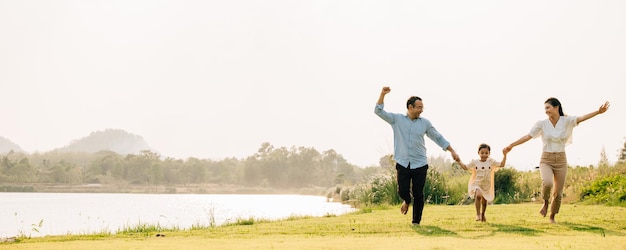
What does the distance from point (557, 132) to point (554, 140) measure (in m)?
0.12

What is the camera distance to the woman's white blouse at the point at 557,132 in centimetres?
923

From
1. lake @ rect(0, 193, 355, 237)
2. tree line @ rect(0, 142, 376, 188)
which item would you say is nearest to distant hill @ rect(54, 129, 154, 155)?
tree line @ rect(0, 142, 376, 188)

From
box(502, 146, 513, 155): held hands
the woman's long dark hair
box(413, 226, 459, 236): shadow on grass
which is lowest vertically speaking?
box(413, 226, 459, 236): shadow on grass

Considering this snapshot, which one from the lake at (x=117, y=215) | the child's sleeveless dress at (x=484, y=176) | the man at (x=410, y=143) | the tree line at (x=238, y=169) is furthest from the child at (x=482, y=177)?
the tree line at (x=238, y=169)

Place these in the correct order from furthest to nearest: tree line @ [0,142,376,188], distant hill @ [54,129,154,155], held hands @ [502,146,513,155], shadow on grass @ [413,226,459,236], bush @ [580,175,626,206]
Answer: distant hill @ [54,129,154,155] < tree line @ [0,142,376,188] < bush @ [580,175,626,206] < held hands @ [502,146,513,155] < shadow on grass @ [413,226,459,236]

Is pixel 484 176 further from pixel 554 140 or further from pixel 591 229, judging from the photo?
pixel 591 229

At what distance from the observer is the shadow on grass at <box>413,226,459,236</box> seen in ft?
25.7

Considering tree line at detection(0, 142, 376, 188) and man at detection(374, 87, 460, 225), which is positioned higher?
tree line at detection(0, 142, 376, 188)

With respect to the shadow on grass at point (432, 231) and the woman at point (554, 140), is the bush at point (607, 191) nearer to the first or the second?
the woman at point (554, 140)

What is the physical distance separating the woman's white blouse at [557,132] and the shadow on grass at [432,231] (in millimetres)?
2174

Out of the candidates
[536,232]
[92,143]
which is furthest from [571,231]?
[92,143]

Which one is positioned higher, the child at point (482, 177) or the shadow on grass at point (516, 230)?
the child at point (482, 177)

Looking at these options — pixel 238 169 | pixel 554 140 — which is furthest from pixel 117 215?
pixel 238 169

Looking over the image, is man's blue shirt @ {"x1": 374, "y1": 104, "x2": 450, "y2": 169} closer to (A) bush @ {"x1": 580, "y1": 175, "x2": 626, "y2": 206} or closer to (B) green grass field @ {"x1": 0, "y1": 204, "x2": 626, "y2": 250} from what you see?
(B) green grass field @ {"x1": 0, "y1": 204, "x2": 626, "y2": 250}
